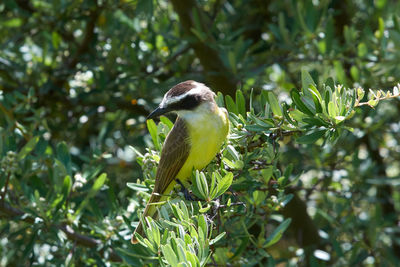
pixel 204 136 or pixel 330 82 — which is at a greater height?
pixel 330 82

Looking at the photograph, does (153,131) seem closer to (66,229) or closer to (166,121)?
(166,121)

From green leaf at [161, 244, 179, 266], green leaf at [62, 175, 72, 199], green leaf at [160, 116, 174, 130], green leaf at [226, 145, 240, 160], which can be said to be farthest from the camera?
green leaf at [62, 175, 72, 199]

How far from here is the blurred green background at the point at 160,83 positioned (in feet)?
12.1

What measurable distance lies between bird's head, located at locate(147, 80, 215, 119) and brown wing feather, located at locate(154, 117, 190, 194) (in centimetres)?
9

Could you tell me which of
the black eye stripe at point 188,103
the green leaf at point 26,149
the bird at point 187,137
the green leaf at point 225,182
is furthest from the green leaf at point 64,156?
the green leaf at point 225,182

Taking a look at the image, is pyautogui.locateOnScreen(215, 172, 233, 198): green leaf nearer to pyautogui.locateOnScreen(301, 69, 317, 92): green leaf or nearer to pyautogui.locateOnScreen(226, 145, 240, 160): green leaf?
pyautogui.locateOnScreen(226, 145, 240, 160): green leaf

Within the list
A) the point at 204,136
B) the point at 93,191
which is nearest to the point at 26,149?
the point at 93,191

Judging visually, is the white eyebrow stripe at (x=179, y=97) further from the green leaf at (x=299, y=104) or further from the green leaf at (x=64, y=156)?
the green leaf at (x=299, y=104)

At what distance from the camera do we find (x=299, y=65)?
4582 millimetres

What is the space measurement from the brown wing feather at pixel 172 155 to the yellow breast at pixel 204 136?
33 millimetres

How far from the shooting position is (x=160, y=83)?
13.4 feet

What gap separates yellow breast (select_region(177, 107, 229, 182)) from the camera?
8.82 ft

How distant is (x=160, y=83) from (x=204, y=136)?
139 cm

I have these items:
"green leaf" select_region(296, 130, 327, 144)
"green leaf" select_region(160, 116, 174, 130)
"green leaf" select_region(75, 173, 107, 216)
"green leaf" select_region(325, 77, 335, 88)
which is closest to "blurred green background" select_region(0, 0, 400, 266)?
"green leaf" select_region(75, 173, 107, 216)
